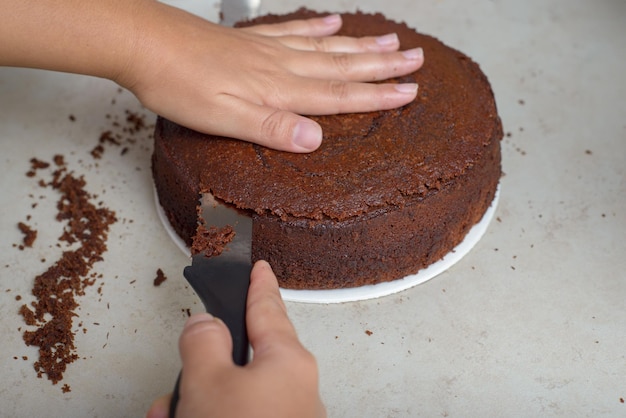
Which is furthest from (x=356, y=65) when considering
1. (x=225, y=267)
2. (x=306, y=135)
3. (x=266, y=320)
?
(x=266, y=320)

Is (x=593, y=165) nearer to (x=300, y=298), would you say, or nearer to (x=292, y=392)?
(x=300, y=298)

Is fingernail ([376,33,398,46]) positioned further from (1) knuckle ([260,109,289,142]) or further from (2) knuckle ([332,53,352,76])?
(1) knuckle ([260,109,289,142])

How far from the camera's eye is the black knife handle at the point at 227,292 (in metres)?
1.57

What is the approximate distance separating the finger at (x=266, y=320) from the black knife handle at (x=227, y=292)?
5 centimetres

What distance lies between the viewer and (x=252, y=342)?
4.96ft

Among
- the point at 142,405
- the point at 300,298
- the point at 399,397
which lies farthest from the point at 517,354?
the point at 142,405

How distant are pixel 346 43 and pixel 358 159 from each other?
0.56 meters

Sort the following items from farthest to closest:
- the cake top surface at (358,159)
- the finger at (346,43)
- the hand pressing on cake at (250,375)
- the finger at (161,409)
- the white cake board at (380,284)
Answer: the finger at (346,43) < the white cake board at (380,284) < the cake top surface at (358,159) < the finger at (161,409) < the hand pressing on cake at (250,375)

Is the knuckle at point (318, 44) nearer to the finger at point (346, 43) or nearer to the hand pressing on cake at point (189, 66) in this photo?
the finger at point (346, 43)

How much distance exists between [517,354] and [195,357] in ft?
3.65

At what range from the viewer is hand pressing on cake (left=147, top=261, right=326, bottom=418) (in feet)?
4.35

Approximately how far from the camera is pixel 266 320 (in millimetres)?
1537

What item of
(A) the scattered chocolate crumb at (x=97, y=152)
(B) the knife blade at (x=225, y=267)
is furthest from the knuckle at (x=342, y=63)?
(A) the scattered chocolate crumb at (x=97, y=152)

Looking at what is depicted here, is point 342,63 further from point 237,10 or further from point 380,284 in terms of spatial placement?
point 237,10
